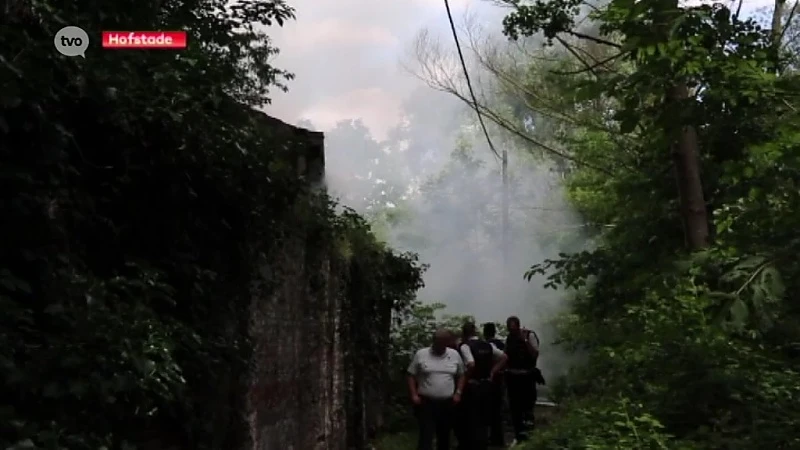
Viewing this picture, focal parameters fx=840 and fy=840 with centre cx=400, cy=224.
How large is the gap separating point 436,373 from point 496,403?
2.81 meters

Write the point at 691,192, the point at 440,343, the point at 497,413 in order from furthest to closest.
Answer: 1. the point at 497,413
2. the point at 691,192
3. the point at 440,343

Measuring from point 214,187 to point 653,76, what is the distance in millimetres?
3295

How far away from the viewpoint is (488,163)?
43.9 metres

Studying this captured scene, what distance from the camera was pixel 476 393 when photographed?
9883 mm

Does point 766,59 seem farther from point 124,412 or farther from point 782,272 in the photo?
point 124,412

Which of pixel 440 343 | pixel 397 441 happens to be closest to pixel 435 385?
pixel 440 343

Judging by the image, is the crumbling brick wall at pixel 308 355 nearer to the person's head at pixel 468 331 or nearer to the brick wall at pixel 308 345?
the brick wall at pixel 308 345

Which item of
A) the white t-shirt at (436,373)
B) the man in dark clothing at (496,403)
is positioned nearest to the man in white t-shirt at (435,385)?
the white t-shirt at (436,373)

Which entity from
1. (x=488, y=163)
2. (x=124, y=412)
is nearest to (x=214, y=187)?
(x=124, y=412)

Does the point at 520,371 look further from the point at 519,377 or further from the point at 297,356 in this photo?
the point at 297,356

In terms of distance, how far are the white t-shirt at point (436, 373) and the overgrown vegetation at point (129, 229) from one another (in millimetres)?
1992

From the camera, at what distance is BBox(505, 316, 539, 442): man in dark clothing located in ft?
36.7

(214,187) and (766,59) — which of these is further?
(214,187)

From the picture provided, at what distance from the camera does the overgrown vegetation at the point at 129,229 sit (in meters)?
4.38
